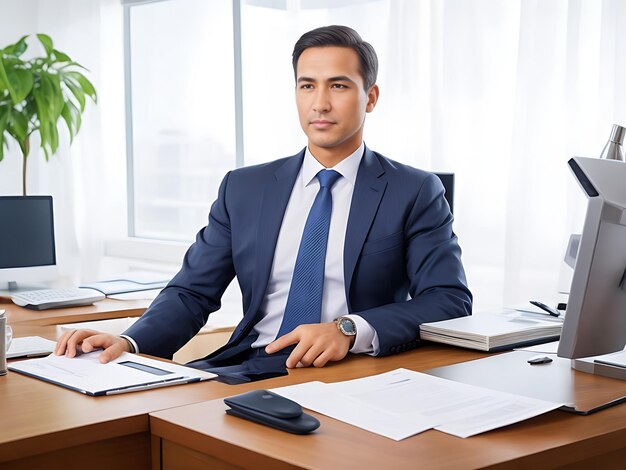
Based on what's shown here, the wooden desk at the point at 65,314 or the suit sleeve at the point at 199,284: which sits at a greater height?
the suit sleeve at the point at 199,284

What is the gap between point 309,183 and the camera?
2332 millimetres

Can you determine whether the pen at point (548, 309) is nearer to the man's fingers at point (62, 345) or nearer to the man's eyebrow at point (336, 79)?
the man's eyebrow at point (336, 79)

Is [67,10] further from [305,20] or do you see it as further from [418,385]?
[418,385]

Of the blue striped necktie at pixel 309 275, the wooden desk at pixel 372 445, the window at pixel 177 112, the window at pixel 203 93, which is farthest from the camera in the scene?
the window at pixel 177 112

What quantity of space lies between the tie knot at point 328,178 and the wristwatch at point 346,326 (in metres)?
0.46

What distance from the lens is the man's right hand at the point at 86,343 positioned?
1.91 meters

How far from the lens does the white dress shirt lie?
223 centimetres

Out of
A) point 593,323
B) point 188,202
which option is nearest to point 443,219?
point 593,323

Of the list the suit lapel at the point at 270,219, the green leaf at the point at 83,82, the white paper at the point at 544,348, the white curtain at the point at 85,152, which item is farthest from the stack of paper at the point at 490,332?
the white curtain at the point at 85,152

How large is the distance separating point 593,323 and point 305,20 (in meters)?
3.00

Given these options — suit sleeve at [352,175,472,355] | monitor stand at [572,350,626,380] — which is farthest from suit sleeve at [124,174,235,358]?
monitor stand at [572,350,626,380]

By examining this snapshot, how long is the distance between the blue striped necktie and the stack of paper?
292 millimetres

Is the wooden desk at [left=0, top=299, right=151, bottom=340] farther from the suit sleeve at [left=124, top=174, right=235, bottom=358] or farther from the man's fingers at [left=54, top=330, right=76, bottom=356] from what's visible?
the man's fingers at [left=54, top=330, right=76, bottom=356]

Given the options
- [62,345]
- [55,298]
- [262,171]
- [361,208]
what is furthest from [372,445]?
[55,298]
